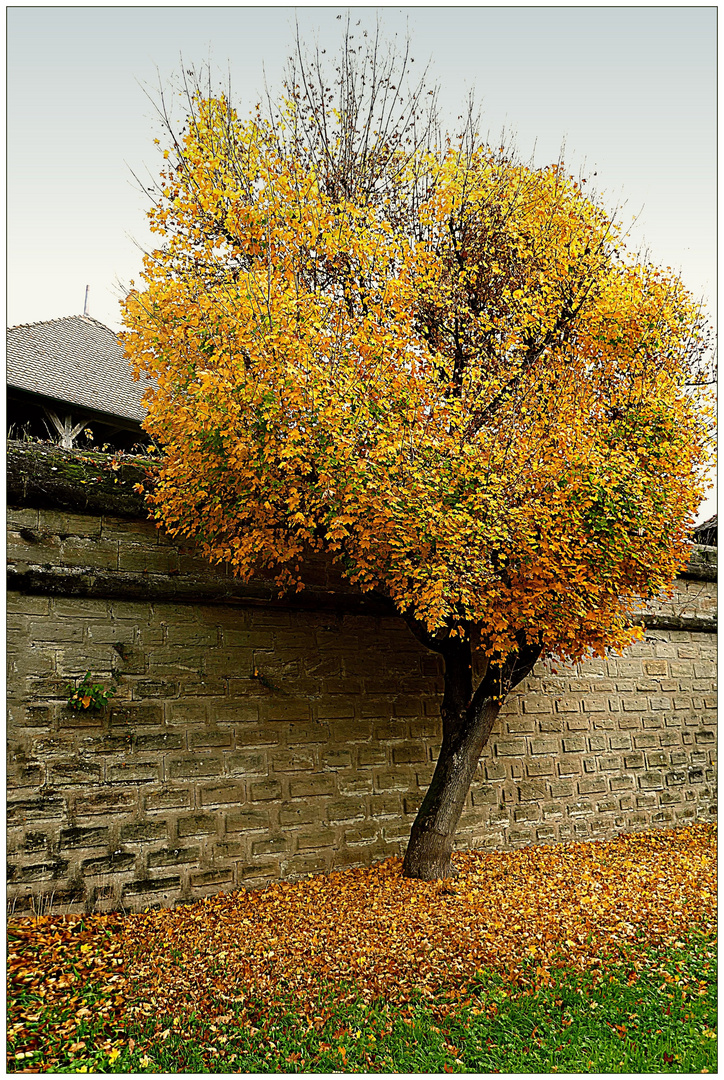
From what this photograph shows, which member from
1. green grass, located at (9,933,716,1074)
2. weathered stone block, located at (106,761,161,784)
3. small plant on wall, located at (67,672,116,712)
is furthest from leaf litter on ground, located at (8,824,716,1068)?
small plant on wall, located at (67,672,116,712)

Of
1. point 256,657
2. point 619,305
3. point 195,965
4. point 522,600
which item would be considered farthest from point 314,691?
point 619,305

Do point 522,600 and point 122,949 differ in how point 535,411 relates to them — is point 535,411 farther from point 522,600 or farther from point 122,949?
point 122,949

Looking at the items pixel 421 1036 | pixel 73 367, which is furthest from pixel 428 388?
pixel 73 367

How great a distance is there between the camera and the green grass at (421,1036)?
3504 millimetres

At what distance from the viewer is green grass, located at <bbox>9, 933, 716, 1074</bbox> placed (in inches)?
138

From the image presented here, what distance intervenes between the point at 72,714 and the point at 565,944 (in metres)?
3.81

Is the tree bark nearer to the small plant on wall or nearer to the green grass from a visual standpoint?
the green grass

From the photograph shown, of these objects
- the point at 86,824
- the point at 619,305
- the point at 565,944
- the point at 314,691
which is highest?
the point at 619,305

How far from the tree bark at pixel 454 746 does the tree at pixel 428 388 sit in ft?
0.07

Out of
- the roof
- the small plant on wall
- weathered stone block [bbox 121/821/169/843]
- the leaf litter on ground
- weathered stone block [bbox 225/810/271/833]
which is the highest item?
the roof

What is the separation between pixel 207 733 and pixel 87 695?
1.05 metres

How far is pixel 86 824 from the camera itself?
5.12 meters

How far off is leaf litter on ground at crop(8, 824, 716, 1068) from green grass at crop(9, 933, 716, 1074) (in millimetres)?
55

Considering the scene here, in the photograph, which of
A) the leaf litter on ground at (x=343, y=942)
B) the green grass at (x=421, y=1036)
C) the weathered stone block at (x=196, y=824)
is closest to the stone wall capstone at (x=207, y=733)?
the weathered stone block at (x=196, y=824)
